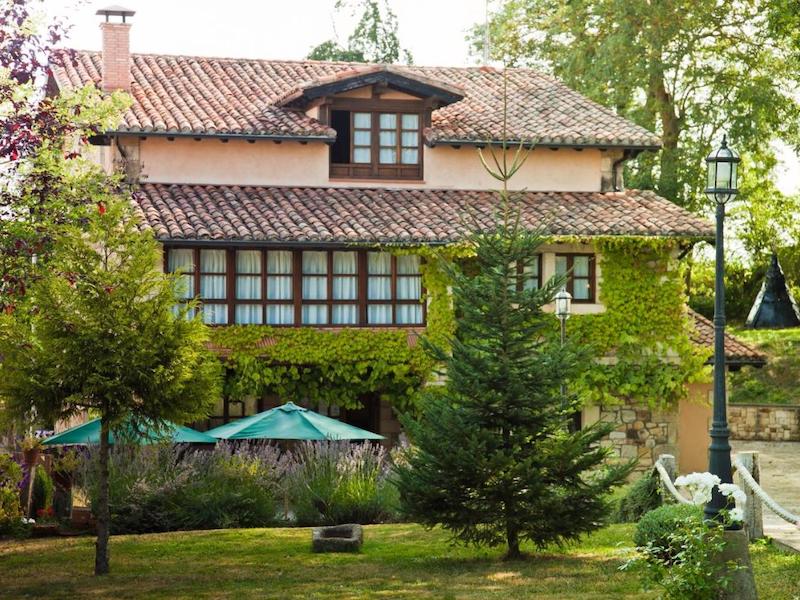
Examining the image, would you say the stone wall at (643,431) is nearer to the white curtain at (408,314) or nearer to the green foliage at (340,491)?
the white curtain at (408,314)

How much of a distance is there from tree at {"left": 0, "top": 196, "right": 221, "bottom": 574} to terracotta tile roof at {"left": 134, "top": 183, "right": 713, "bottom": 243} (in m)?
9.16

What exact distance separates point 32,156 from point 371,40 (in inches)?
1433

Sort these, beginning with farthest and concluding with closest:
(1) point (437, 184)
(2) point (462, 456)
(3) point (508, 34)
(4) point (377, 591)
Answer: (3) point (508, 34)
(1) point (437, 184)
(2) point (462, 456)
(4) point (377, 591)

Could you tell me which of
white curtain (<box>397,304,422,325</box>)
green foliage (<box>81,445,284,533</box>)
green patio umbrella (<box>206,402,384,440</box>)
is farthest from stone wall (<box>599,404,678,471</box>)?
green foliage (<box>81,445,284,533</box>)

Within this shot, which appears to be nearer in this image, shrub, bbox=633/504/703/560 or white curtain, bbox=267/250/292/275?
shrub, bbox=633/504/703/560

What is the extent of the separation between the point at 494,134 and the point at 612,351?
16.0ft

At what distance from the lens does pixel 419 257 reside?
84.9ft

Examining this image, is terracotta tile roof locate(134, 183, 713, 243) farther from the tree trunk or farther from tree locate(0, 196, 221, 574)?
the tree trunk

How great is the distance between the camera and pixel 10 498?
58.5 feet

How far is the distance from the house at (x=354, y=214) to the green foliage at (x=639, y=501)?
7.30m

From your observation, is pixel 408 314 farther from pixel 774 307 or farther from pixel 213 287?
pixel 774 307

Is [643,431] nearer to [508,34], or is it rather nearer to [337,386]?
[337,386]

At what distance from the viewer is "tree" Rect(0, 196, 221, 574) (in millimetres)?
13938

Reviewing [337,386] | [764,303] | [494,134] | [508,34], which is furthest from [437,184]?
[764,303]
